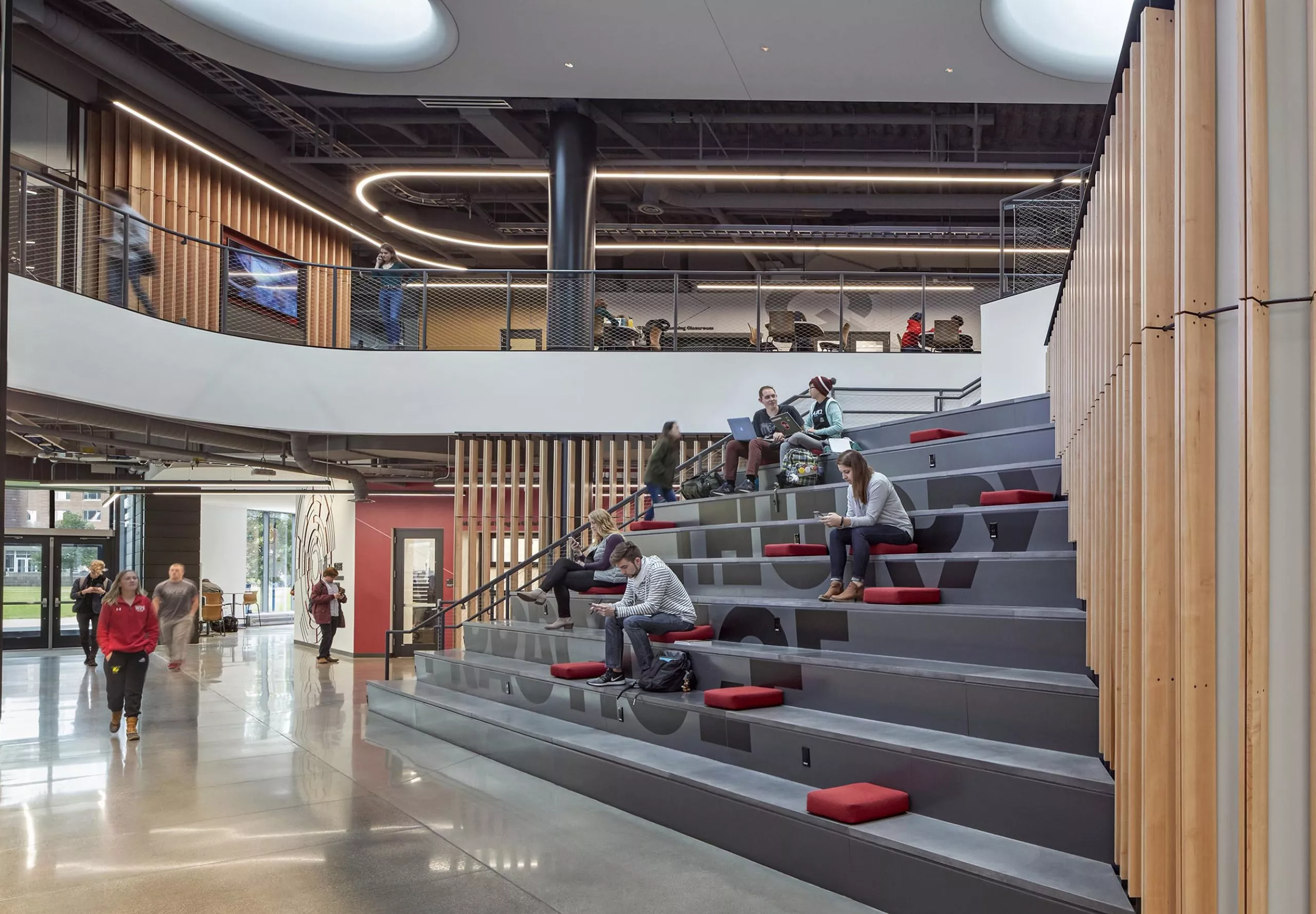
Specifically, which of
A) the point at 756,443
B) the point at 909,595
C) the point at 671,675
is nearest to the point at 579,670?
the point at 671,675

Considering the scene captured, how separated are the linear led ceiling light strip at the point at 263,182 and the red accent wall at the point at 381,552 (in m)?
4.48

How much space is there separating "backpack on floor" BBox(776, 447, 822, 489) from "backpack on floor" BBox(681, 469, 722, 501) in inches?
54.8

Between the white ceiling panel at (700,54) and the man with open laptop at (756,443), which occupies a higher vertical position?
the white ceiling panel at (700,54)

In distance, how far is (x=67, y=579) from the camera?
65.6 feet

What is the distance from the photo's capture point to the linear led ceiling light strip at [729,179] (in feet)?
45.9

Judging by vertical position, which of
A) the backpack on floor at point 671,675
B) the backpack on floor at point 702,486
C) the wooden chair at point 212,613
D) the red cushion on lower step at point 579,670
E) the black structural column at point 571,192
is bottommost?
the wooden chair at point 212,613

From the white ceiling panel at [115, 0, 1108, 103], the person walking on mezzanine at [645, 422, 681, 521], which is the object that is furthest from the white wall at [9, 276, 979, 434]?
the white ceiling panel at [115, 0, 1108, 103]

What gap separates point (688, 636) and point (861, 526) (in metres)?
1.55

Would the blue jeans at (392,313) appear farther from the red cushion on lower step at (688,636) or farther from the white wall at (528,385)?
the red cushion on lower step at (688,636)

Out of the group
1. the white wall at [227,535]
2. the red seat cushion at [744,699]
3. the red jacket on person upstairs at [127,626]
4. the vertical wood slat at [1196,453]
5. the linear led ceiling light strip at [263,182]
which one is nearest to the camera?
the vertical wood slat at [1196,453]

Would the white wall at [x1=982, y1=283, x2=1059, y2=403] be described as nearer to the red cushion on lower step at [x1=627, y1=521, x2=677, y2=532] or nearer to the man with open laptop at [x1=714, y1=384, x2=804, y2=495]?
the man with open laptop at [x1=714, y1=384, x2=804, y2=495]

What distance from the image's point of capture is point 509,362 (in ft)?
40.5

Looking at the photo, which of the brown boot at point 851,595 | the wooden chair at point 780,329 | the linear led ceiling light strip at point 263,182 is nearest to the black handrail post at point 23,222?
the linear led ceiling light strip at point 263,182

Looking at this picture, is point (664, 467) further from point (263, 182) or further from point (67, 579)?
point (67, 579)
